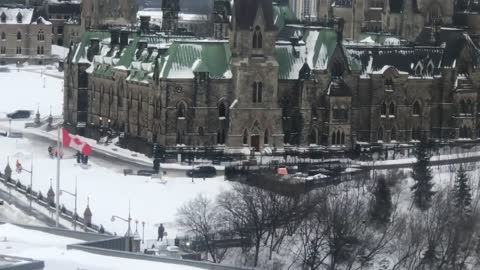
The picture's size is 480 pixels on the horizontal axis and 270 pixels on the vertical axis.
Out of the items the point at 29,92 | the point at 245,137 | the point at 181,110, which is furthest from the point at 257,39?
the point at 29,92

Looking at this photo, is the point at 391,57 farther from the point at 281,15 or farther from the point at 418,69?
the point at 281,15

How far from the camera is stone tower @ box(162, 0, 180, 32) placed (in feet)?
400

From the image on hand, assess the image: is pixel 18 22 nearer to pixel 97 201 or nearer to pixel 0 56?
pixel 0 56

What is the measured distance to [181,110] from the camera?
9912cm

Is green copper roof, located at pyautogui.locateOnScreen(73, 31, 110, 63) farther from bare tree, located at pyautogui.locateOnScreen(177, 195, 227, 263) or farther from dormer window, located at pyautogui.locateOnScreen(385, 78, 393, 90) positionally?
bare tree, located at pyautogui.locateOnScreen(177, 195, 227, 263)

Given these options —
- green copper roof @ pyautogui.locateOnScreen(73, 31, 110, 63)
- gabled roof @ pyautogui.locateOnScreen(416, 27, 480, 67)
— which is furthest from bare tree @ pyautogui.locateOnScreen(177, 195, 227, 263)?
green copper roof @ pyautogui.locateOnScreen(73, 31, 110, 63)

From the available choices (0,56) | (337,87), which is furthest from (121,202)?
(0,56)

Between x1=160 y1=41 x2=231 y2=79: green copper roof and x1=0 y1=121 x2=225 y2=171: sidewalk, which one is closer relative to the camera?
x1=0 y1=121 x2=225 y2=171: sidewalk

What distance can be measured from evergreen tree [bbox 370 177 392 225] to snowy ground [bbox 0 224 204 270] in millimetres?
24928

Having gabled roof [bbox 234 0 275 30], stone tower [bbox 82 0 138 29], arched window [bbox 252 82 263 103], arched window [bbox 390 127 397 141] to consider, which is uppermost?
gabled roof [bbox 234 0 275 30]

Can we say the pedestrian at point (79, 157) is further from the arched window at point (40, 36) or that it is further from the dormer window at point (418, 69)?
the arched window at point (40, 36)

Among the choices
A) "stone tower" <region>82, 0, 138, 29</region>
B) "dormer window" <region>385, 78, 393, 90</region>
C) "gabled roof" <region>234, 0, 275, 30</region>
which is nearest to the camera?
"gabled roof" <region>234, 0, 275, 30</region>

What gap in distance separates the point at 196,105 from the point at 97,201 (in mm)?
17793

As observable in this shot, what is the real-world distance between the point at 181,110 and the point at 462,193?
75.9 ft
